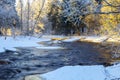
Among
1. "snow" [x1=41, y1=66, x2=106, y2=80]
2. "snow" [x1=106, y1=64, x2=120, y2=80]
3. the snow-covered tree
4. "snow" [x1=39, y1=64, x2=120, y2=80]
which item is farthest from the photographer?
the snow-covered tree

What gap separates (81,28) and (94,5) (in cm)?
6255

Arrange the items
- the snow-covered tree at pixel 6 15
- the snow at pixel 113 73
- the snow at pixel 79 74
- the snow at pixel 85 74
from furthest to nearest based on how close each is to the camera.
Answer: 1. the snow-covered tree at pixel 6 15
2. the snow at pixel 79 74
3. the snow at pixel 85 74
4. the snow at pixel 113 73

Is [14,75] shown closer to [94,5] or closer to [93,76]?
[93,76]

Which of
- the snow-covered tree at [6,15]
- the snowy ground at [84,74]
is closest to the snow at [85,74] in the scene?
the snowy ground at [84,74]

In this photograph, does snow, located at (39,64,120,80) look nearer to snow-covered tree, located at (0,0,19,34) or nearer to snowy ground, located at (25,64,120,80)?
snowy ground, located at (25,64,120,80)

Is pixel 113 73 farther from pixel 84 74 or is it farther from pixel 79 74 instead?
pixel 79 74

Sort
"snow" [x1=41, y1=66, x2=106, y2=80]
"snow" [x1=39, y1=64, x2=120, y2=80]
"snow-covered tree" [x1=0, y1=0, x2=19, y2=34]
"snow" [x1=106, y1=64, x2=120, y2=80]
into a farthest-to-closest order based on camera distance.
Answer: "snow-covered tree" [x1=0, y1=0, x2=19, y2=34], "snow" [x1=41, y1=66, x2=106, y2=80], "snow" [x1=39, y1=64, x2=120, y2=80], "snow" [x1=106, y1=64, x2=120, y2=80]

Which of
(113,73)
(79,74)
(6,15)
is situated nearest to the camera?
(113,73)

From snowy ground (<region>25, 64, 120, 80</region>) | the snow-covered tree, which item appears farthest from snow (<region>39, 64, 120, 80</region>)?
the snow-covered tree

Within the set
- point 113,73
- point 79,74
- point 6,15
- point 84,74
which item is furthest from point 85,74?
point 6,15

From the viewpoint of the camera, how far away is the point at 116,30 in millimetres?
12195

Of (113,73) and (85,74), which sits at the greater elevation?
(113,73)

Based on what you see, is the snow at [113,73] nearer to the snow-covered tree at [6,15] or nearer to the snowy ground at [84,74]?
the snowy ground at [84,74]

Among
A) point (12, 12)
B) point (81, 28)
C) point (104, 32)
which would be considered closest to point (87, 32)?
point (81, 28)
